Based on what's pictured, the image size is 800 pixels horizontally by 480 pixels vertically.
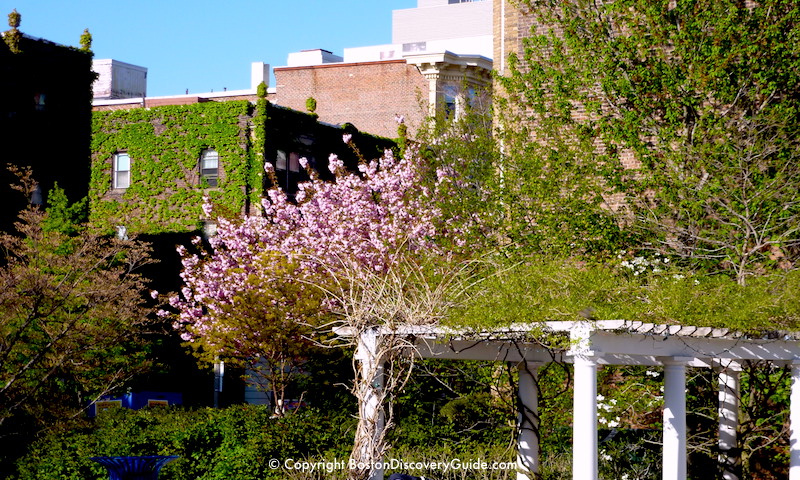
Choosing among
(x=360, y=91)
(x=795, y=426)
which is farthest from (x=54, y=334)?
(x=360, y=91)

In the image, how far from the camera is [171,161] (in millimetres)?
40875

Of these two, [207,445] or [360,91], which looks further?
[360,91]

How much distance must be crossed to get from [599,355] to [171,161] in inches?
1218

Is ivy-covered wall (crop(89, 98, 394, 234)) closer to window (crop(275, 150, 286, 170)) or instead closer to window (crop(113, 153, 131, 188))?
window (crop(275, 150, 286, 170))

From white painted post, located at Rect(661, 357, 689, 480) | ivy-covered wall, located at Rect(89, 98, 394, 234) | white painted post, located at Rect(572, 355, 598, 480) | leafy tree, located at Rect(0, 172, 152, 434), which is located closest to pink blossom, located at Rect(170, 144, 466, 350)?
ivy-covered wall, located at Rect(89, 98, 394, 234)

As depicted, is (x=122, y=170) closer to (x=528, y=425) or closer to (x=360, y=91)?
(x=360, y=91)

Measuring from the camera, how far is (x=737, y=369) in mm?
16438

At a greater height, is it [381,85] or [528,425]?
[381,85]

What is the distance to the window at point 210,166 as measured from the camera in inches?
1588

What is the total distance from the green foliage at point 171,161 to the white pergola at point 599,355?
24.8m

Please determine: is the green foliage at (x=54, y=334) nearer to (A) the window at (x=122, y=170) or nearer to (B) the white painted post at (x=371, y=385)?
→ (B) the white painted post at (x=371, y=385)

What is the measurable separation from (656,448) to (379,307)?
790 centimetres

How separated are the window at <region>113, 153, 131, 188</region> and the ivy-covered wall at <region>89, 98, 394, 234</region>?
0.20 metres

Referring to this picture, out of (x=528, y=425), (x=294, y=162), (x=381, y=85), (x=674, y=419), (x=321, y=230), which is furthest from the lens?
(x=381, y=85)
